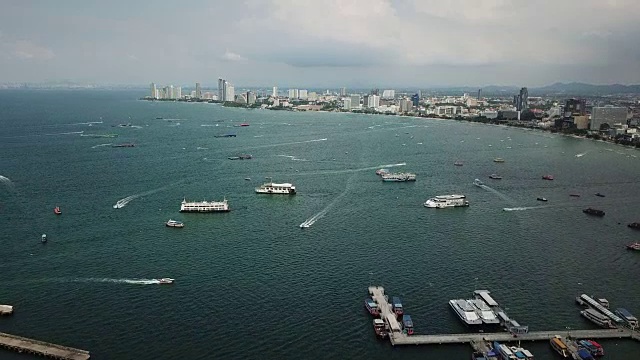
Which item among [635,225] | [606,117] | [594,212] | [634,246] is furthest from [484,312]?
[606,117]

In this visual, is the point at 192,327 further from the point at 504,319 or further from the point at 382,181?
the point at 382,181

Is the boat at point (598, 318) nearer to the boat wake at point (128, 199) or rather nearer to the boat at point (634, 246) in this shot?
the boat at point (634, 246)

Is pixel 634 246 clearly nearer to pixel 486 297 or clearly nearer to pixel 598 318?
pixel 598 318

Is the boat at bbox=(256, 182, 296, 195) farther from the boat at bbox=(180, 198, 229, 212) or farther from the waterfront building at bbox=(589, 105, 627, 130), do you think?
the waterfront building at bbox=(589, 105, 627, 130)

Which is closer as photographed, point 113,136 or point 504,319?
point 504,319

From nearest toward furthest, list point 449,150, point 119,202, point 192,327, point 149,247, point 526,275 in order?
point 192,327 → point 526,275 → point 149,247 → point 119,202 → point 449,150

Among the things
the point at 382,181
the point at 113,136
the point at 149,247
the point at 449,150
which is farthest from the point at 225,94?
the point at 149,247
